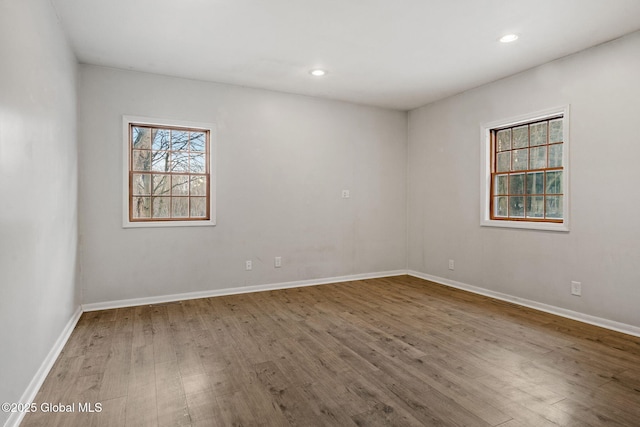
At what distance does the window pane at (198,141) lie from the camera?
4.41 meters

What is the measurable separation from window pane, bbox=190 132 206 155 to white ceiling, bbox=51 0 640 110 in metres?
0.69

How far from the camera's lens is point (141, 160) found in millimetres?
4145

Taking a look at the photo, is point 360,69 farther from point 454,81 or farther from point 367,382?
point 367,382

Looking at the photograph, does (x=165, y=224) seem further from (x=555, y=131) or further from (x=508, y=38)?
(x=555, y=131)

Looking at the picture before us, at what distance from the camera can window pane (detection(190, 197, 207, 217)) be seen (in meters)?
4.41

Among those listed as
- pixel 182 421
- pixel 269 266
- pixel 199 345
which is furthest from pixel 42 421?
pixel 269 266

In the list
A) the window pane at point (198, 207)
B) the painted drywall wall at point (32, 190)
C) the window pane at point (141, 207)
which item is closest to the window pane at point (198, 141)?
the window pane at point (198, 207)

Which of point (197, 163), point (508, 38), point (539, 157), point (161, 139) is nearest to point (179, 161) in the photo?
point (197, 163)

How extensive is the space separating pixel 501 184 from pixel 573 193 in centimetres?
93

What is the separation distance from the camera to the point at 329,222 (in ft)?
17.0

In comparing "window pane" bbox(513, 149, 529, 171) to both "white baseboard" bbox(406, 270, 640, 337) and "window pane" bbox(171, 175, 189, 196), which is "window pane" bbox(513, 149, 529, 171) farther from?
"window pane" bbox(171, 175, 189, 196)

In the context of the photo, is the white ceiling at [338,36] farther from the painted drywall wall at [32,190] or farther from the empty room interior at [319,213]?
the painted drywall wall at [32,190]

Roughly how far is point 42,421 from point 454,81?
497cm

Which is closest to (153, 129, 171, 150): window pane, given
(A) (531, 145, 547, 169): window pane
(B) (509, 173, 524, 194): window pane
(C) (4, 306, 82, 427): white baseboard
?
(C) (4, 306, 82, 427): white baseboard
